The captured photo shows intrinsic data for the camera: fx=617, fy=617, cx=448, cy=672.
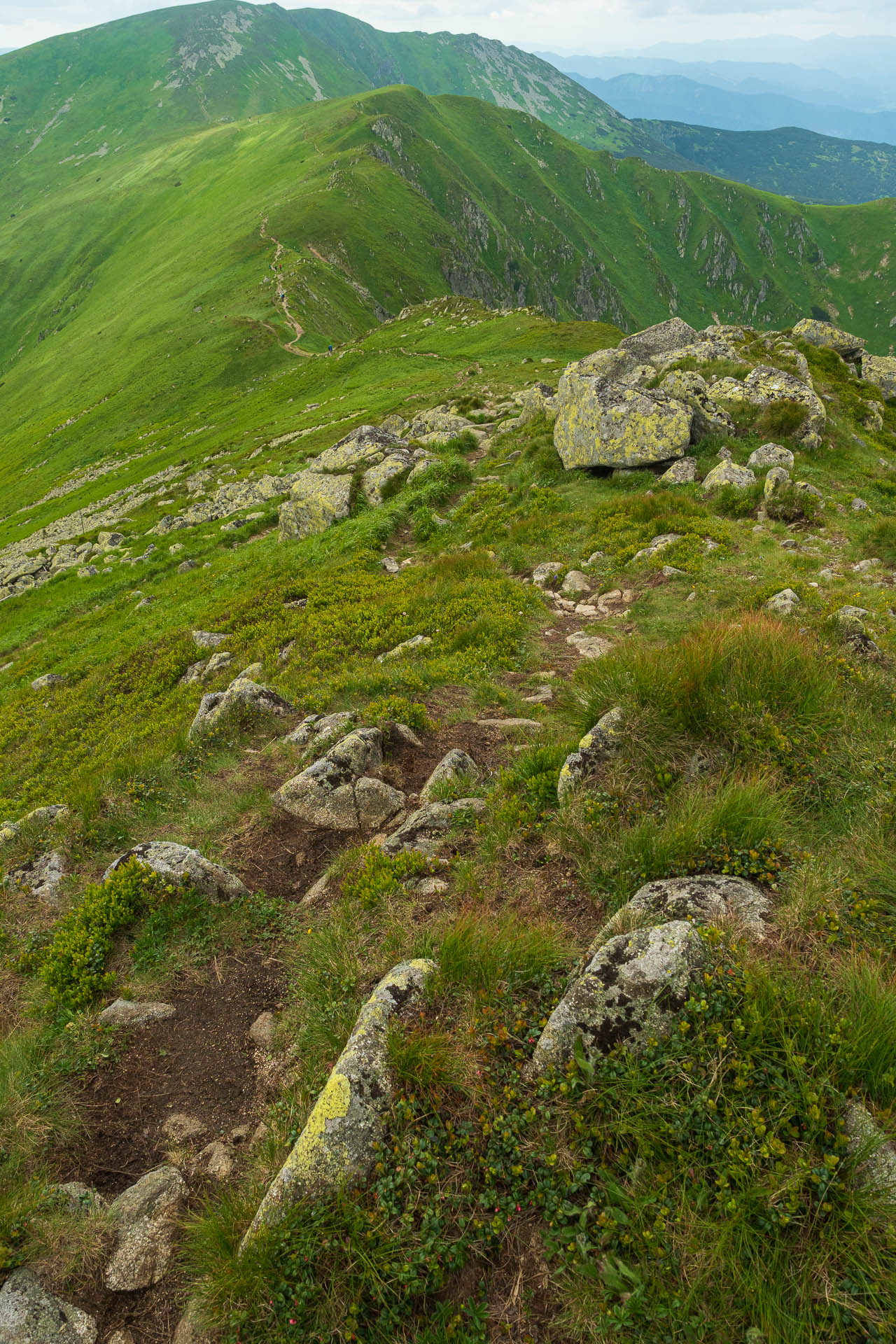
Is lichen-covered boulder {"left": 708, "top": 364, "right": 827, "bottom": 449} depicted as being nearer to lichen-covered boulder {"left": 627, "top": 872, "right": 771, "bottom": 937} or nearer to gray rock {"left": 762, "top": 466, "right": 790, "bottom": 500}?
gray rock {"left": 762, "top": 466, "right": 790, "bottom": 500}

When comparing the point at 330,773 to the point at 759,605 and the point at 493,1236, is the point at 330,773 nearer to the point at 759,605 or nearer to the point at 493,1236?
the point at 493,1236

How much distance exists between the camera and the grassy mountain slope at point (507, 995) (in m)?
3.67

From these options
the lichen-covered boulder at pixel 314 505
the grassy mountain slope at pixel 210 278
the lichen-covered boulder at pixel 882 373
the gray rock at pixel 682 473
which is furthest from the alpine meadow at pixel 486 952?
the grassy mountain slope at pixel 210 278

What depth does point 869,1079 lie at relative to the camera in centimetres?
378

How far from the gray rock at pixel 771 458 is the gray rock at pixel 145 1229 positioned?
853 inches

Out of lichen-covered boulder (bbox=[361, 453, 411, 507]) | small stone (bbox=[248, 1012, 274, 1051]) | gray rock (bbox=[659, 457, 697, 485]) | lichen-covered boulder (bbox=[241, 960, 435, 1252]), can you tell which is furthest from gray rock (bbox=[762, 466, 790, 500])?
small stone (bbox=[248, 1012, 274, 1051])

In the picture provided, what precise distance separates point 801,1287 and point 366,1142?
9.17ft

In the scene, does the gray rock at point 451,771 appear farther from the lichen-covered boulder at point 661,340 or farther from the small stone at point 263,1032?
the lichen-covered boulder at point 661,340

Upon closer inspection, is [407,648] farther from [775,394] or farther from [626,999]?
[775,394]

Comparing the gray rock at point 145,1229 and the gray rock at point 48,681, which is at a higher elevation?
the gray rock at point 145,1229

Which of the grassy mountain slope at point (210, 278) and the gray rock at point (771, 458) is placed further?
the grassy mountain slope at point (210, 278)

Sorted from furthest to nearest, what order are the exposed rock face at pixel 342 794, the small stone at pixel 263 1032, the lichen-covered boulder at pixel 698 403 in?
the lichen-covered boulder at pixel 698 403 → the exposed rock face at pixel 342 794 → the small stone at pixel 263 1032

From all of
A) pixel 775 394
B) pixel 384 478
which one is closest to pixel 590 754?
pixel 384 478

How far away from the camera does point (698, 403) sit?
22016 mm
